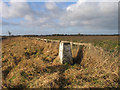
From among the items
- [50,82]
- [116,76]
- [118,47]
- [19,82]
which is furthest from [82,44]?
[19,82]

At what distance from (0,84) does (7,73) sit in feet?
6.45

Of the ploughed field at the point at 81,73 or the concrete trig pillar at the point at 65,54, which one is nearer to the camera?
the ploughed field at the point at 81,73

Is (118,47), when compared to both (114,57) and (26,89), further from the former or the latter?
(26,89)

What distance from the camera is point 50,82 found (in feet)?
17.7

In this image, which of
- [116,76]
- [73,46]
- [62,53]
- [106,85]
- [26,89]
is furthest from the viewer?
[73,46]

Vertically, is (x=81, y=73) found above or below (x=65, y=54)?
below

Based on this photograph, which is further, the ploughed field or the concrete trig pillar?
the concrete trig pillar

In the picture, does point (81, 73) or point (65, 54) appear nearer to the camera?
point (81, 73)

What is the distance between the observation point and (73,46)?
342 inches

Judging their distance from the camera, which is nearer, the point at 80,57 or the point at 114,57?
the point at 114,57

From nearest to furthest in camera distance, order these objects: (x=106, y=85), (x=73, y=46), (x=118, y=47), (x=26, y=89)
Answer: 1. (x=106, y=85)
2. (x=26, y=89)
3. (x=118, y=47)
4. (x=73, y=46)

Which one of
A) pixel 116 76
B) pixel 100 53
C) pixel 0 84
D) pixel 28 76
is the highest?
pixel 100 53

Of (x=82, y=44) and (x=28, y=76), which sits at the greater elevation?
(x=82, y=44)

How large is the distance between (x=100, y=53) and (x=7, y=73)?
26.1 ft
